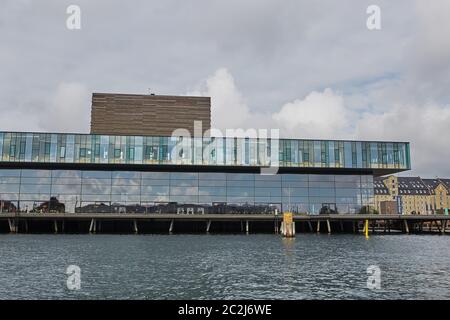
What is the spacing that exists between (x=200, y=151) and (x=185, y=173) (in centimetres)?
590

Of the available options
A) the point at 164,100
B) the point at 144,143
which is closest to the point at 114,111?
the point at 164,100

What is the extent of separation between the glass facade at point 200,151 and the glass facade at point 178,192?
394cm

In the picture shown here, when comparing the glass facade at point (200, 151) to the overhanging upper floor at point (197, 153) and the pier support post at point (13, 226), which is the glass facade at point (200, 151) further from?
the pier support post at point (13, 226)

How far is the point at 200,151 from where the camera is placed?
80.6m

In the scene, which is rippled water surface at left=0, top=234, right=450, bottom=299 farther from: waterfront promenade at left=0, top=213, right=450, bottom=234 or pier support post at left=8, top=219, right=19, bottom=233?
pier support post at left=8, top=219, right=19, bottom=233

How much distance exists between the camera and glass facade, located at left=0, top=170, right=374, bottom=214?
7975 centimetres

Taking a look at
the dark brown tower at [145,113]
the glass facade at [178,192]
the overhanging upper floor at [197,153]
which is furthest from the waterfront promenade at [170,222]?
the dark brown tower at [145,113]

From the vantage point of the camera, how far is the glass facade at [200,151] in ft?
257

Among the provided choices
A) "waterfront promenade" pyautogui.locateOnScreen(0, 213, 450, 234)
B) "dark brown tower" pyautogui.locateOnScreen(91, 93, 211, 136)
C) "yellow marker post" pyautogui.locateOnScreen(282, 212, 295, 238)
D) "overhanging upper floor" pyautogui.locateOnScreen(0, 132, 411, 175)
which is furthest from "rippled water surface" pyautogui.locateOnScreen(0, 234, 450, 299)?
"dark brown tower" pyautogui.locateOnScreen(91, 93, 211, 136)

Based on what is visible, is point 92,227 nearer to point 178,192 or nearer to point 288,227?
point 178,192
